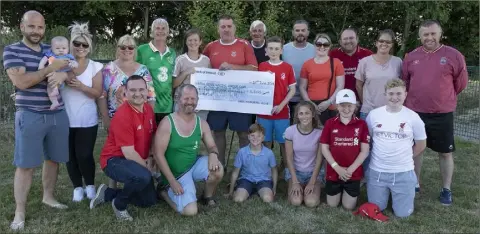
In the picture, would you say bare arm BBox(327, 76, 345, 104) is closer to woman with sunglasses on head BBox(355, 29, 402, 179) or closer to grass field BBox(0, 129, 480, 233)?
woman with sunglasses on head BBox(355, 29, 402, 179)

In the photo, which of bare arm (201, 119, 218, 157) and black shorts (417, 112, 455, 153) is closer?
bare arm (201, 119, 218, 157)

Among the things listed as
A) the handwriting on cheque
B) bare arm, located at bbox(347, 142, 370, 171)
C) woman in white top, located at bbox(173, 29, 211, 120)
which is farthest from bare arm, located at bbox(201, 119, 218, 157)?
bare arm, located at bbox(347, 142, 370, 171)

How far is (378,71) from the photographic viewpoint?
542cm

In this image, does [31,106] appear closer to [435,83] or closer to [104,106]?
[104,106]

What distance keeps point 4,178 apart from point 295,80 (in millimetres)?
4228

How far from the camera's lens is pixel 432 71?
514 centimetres

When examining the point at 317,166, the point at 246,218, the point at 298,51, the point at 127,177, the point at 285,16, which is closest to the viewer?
the point at 127,177

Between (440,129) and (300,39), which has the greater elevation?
(300,39)

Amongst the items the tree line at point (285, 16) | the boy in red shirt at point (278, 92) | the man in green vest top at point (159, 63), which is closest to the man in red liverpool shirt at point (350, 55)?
the boy in red shirt at point (278, 92)

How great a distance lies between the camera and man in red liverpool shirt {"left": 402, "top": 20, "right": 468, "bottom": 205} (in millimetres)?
5133

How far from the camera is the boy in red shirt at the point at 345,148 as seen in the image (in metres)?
4.93

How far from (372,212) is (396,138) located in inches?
33.9

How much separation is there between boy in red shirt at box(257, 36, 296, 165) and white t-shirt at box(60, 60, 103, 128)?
218 cm

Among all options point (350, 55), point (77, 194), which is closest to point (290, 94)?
point (350, 55)
